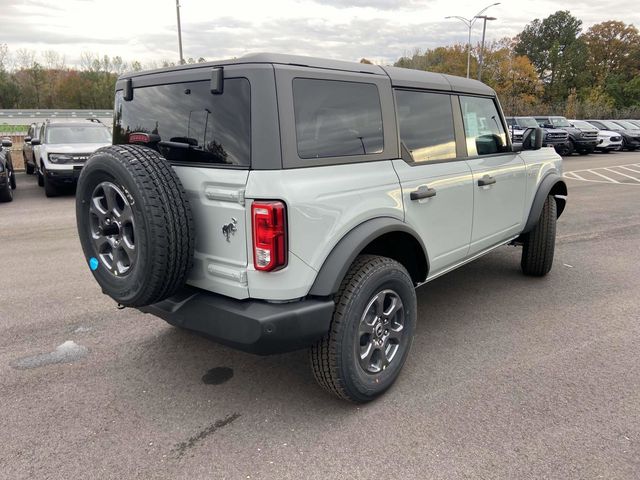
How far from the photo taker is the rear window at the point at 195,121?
8.44 ft

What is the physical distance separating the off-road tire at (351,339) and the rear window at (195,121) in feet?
2.86

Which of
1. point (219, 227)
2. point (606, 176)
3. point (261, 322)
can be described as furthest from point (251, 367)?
point (606, 176)

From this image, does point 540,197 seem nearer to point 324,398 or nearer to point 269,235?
point 324,398

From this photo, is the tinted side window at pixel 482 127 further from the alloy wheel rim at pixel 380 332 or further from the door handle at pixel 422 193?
the alloy wheel rim at pixel 380 332

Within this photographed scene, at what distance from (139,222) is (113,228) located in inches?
15.8

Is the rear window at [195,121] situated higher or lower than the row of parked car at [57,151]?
higher

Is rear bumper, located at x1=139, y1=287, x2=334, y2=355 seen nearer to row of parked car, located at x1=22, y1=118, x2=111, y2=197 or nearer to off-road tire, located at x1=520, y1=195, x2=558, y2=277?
off-road tire, located at x1=520, y1=195, x2=558, y2=277

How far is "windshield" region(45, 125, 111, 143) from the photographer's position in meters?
11.7

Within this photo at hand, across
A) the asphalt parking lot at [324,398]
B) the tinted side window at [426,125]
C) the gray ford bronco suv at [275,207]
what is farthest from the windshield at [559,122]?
the gray ford bronco suv at [275,207]

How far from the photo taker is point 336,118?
2.83 meters

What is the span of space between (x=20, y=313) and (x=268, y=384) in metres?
2.54

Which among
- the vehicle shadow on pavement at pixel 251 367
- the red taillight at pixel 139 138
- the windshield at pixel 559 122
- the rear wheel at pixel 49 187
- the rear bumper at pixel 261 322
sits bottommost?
the vehicle shadow on pavement at pixel 251 367

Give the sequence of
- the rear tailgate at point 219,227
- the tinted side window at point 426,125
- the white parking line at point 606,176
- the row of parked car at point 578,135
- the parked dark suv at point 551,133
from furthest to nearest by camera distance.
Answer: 1. the row of parked car at point 578,135
2. the parked dark suv at point 551,133
3. the white parking line at point 606,176
4. the tinted side window at point 426,125
5. the rear tailgate at point 219,227

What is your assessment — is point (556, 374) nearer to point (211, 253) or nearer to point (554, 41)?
point (211, 253)
